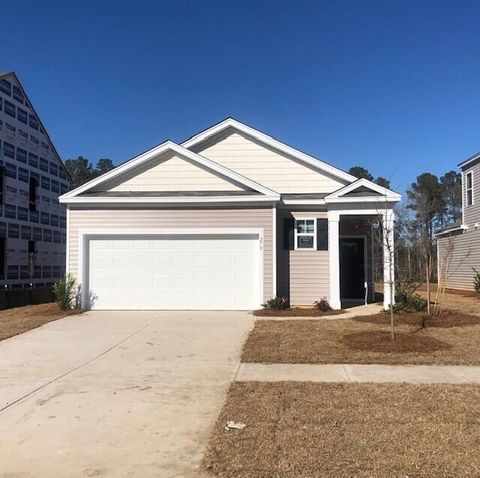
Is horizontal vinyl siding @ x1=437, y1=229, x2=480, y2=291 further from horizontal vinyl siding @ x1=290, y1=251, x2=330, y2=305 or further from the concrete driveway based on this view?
the concrete driveway

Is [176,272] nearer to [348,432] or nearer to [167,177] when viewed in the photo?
[167,177]

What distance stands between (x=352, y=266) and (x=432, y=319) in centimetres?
610

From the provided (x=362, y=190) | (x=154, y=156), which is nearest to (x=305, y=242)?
(x=362, y=190)

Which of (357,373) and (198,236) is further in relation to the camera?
(198,236)

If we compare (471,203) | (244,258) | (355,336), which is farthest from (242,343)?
(471,203)

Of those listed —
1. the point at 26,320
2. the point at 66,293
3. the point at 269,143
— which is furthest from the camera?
the point at 269,143

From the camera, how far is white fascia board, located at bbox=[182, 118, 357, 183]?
18234mm

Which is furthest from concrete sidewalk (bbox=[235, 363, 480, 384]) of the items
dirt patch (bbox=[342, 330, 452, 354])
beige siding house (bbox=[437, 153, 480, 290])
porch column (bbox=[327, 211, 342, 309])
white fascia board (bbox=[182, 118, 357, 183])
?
beige siding house (bbox=[437, 153, 480, 290])

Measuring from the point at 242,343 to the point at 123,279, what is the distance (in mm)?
6652

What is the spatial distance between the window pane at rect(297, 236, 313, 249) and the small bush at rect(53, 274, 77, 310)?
22.3ft

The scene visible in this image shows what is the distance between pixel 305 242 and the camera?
17156 mm

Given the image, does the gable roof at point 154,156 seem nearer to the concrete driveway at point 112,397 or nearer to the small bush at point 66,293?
the small bush at point 66,293

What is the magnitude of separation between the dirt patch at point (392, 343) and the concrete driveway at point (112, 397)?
2.27 metres

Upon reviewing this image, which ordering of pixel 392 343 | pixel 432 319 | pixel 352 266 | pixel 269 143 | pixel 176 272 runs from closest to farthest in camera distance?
pixel 392 343, pixel 432 319, pixel 176 272, pixel 269 143, pixel 352 266
